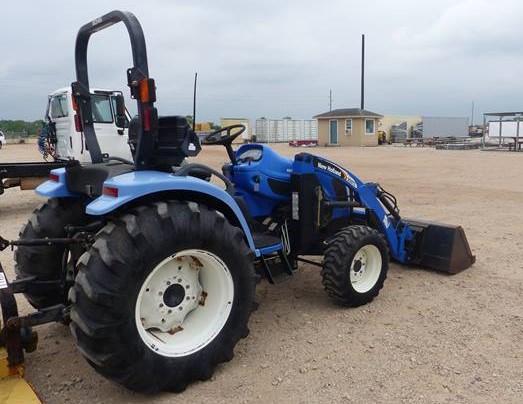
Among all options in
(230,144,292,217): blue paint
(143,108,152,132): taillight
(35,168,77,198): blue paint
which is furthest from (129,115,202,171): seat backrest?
(230,144,292,217): blue paint

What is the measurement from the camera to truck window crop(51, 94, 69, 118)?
12.9m

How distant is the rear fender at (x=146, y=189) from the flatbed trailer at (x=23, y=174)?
7082mm

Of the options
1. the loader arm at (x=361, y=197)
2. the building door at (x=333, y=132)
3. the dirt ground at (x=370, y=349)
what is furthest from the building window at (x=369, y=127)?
the loader arm at (x=361, y=197)

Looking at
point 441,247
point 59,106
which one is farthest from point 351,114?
point 441,247

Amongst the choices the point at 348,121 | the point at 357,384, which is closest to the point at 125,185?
the point at 357,384

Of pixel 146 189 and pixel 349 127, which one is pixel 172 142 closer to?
pixel 146 189

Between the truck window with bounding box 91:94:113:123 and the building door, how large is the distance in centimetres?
2809

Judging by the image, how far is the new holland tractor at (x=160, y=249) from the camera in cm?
282

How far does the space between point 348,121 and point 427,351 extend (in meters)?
35.2

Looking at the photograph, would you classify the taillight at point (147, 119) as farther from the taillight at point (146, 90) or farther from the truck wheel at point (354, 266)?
the truck wheel at point (354, 266)

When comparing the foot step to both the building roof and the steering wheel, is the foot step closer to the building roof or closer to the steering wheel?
the steering wheel

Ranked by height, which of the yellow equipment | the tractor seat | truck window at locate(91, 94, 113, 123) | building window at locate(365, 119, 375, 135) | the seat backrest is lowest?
the yellow equipment

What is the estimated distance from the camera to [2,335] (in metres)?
2.96

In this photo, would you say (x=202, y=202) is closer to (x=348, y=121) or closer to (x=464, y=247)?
(x=464, y=247)
